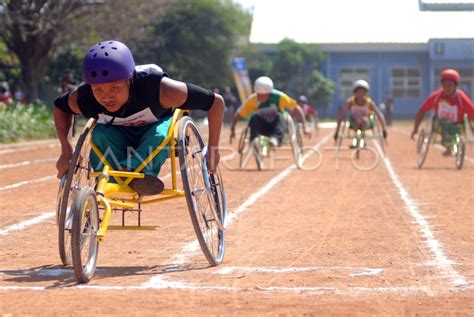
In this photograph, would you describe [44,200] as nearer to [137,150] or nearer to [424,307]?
[137,150]

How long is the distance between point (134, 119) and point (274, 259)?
1592 millimetres

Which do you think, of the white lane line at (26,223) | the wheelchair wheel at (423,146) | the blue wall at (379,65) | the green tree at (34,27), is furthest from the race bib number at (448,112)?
the blue wall at (379,65)

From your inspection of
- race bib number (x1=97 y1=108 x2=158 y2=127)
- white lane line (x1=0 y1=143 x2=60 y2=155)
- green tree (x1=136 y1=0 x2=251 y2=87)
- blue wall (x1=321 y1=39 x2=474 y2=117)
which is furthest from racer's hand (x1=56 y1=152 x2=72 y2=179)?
blue wall (x1=321 y1=39 x2=474 y2=117)

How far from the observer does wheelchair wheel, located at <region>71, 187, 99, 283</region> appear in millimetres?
8055

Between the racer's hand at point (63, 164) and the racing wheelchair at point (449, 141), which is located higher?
the racer's hand at point (63, 164)

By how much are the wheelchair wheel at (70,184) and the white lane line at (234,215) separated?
74 centimetres

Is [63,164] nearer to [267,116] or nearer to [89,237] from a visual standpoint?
[89,237]

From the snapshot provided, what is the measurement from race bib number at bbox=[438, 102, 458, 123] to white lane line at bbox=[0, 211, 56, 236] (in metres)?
11.6

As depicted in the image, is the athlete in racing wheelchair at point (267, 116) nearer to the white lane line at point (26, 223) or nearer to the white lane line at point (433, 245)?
the white lane line at point (433, 245)

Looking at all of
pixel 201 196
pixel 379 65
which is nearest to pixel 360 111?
pixel 201 196

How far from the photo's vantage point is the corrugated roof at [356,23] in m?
71.9

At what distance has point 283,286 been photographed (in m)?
Answer: 8.20

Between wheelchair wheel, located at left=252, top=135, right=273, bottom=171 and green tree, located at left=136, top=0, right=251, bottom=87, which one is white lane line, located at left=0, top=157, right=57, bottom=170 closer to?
wheelchair wheel, located at left=252, top=135, right=273, bottom=171

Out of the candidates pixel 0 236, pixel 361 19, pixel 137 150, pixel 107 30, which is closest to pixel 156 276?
pixel 137 150
